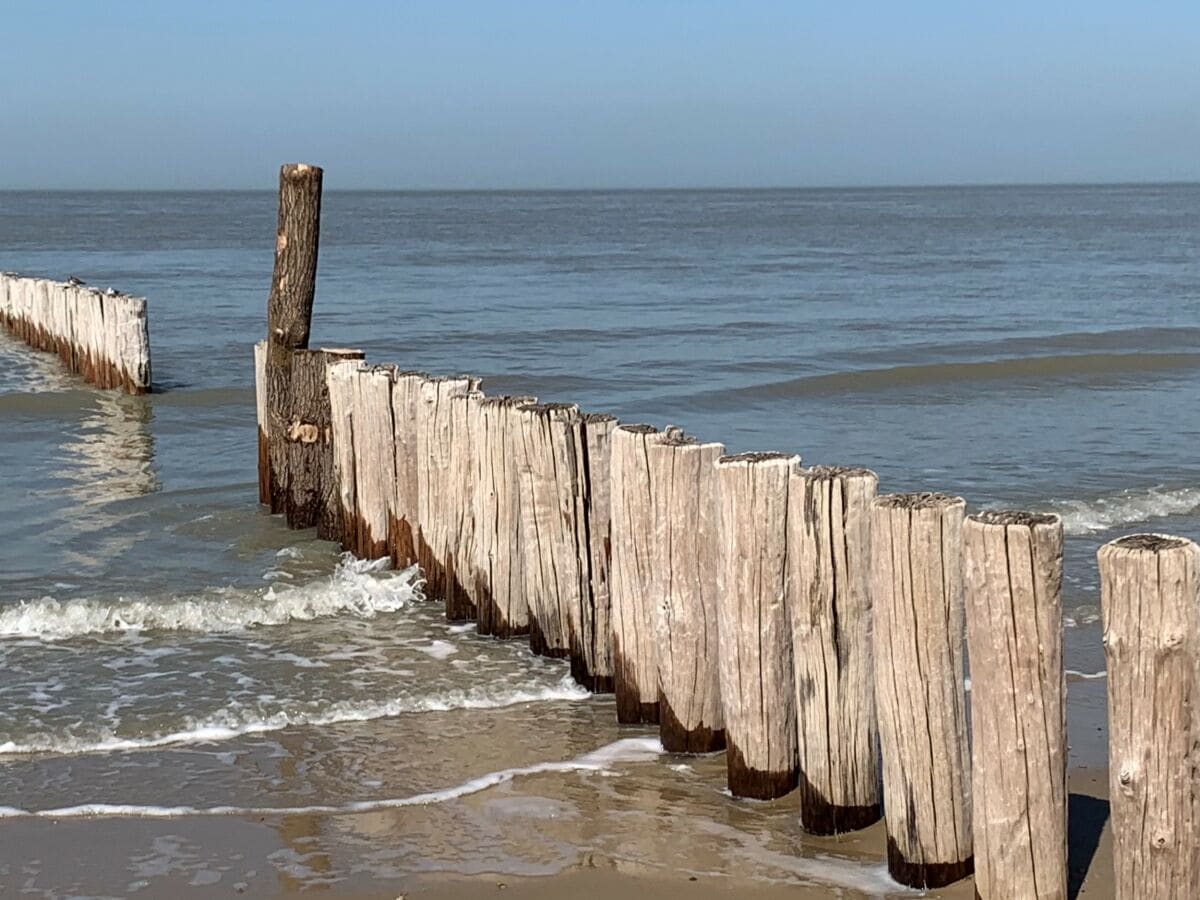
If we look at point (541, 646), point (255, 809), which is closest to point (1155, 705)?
point (255, 809)

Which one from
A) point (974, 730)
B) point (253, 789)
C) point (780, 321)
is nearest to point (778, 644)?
point (974, 730)

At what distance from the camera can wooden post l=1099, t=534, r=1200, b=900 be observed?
4.08 m

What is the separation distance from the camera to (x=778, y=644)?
5.54m

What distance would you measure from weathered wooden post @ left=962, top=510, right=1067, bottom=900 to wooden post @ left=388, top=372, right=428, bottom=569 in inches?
175

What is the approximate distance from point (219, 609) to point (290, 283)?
2.45 metres

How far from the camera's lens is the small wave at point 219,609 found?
8617 millimetres

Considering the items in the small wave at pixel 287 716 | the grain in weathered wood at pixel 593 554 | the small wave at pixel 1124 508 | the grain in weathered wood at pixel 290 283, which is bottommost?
the small wave at pixel 287 716

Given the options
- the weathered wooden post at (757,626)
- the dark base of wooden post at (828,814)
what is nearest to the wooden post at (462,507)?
the weathered wooden post at (757,626)

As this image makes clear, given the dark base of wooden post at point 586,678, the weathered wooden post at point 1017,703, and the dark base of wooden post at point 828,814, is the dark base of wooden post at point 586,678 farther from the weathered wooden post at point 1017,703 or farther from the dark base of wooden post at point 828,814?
the weathered wooden post at point 1017,703

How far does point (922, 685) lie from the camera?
4.86 m

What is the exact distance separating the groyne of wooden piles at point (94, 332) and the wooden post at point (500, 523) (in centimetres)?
1059

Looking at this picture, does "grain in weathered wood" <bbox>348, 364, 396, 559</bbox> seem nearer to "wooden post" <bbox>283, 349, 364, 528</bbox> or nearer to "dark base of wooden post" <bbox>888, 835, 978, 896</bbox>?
"wooden post" <bbox>283, 349, 364, 528</bbox>

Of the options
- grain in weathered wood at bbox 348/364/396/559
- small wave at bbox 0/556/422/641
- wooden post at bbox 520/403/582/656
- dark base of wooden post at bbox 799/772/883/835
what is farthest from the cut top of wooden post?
dark base of wooden post at bbox 799/772/883/835

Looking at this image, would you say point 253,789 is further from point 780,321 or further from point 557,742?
point 780,321
